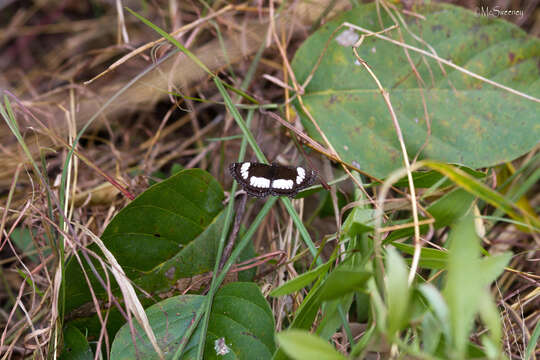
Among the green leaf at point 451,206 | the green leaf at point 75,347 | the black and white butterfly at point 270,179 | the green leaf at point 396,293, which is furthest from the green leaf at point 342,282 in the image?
the green leaf at point 75,347

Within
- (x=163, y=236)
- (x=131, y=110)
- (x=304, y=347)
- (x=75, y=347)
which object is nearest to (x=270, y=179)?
(x=163, y=236)

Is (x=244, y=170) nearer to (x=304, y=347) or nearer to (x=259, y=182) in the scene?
(x=259, y=182)

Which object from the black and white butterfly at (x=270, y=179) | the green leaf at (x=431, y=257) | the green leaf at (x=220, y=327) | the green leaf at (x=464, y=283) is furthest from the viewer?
the black and white butterfly at (x=270, y=179)

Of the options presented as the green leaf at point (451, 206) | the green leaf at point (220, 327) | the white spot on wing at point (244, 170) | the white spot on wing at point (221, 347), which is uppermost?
the green leaf at point (451, 206)

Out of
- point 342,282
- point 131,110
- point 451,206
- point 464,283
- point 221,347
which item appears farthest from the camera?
point 131,110

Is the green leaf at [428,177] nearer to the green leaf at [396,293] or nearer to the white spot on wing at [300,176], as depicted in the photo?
the white spot on wing at [300,176]

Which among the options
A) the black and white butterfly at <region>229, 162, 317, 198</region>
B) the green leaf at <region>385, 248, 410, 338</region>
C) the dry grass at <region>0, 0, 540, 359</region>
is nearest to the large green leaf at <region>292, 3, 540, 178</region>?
the dry grass at <region>0, 0, 540, 359</region>

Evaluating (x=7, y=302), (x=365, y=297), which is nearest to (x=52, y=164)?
(x=7, y=302)
